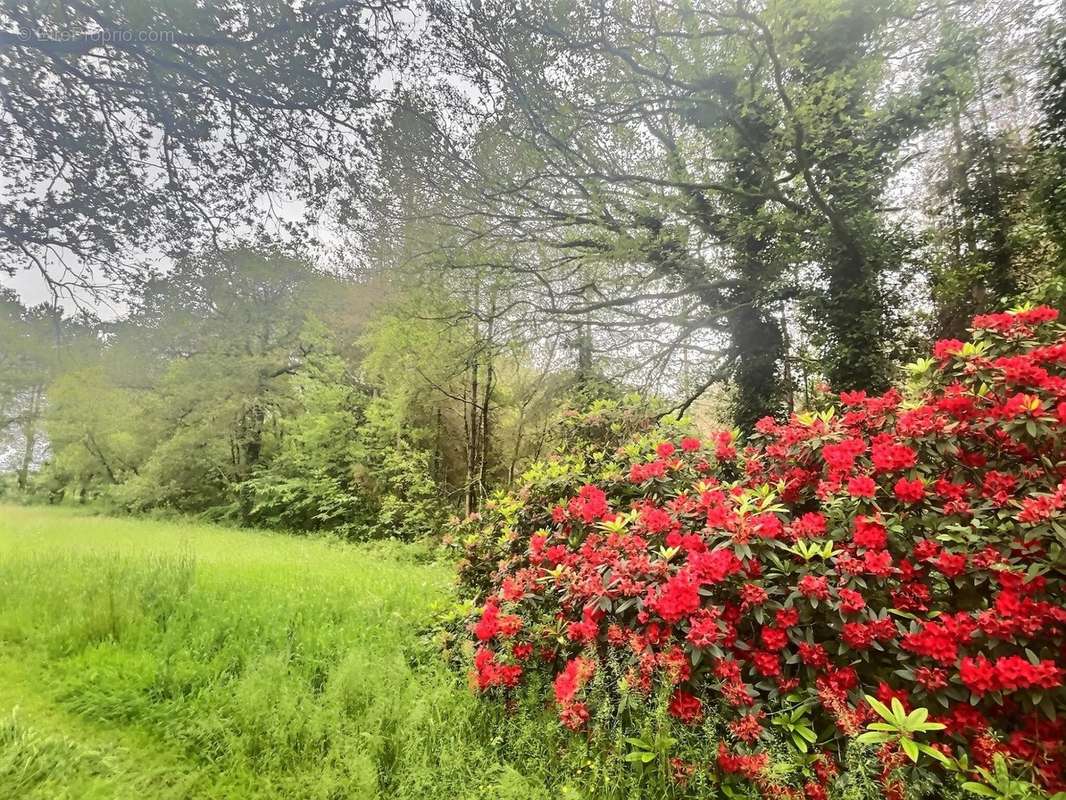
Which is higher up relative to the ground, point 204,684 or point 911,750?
point 911,750

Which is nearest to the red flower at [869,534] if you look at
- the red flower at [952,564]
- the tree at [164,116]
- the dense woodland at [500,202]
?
the red flower at [952,564]

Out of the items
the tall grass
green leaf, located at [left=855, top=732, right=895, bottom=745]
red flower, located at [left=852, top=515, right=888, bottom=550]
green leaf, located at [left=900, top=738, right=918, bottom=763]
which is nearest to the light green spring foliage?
the tall grass

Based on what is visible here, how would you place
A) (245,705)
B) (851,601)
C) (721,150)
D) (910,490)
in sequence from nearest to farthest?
(851,601), (910,490), (245,705), (721,150)

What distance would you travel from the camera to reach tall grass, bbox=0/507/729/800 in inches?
73.9

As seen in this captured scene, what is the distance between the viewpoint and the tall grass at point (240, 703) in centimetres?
188

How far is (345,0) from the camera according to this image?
386 cm

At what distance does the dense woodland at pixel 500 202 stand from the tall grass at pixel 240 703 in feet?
7.60

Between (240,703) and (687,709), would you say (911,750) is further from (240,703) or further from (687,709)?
(240,703)

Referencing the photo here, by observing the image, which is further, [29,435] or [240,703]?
[29,435]

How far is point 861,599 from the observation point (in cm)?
170

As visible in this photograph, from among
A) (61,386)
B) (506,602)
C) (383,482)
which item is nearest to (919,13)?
(506,602)

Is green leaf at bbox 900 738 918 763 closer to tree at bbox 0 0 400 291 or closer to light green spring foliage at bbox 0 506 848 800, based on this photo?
light green spring foliage at bbox 0 506 848 800

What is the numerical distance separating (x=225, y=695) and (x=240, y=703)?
185mm

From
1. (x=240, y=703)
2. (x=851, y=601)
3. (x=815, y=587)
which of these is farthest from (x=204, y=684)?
(x=851, y=601)
